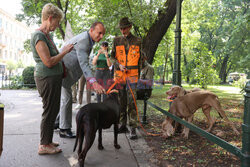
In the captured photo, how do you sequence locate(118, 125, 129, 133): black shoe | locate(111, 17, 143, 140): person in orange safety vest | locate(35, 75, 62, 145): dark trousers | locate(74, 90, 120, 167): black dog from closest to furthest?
locate(74, 90, 120, 167): black dog
locate(35, 75, 62, 145): dark trousers
locate(111, 17, 143, 140): person in orange safety vest
locate(118, 125, 129, 133): black shoe

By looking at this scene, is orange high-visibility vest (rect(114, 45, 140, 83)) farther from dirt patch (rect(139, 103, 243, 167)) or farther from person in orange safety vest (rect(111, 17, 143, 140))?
dirt patch (rect(139, 103, 243, 167))

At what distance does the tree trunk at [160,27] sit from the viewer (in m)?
7.56

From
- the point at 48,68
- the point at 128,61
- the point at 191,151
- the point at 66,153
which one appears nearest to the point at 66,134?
the point at 66,153

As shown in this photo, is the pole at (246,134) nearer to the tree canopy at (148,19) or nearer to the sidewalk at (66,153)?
the sidewalk at (66,153)

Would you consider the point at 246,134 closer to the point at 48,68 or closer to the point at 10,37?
the point at 48,68

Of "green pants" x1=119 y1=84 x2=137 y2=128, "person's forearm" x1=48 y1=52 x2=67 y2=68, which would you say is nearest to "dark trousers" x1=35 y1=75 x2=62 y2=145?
"person's forearm" x1=48 y1=52 x2=67 y2=68

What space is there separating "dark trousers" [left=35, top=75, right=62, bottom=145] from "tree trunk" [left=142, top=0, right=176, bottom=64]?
5.74 meters

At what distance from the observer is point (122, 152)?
130 inches

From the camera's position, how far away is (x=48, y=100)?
309 centimetres

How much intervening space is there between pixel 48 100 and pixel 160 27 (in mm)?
6090

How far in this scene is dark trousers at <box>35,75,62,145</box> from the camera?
3059mm

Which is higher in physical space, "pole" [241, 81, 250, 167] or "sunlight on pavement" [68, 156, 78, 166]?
"pole" [241, 81, 250, 167]

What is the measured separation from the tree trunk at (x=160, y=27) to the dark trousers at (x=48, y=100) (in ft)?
18.8

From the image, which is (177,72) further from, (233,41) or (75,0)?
(233,41)
